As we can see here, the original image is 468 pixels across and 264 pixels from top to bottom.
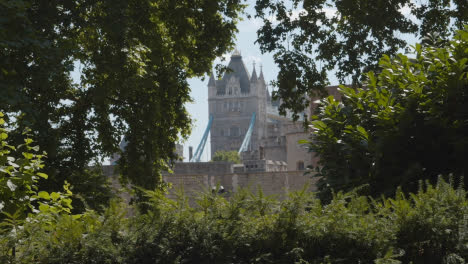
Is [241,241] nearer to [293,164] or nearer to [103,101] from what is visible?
[103,101]

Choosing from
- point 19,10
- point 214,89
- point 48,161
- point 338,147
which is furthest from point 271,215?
point 214,89

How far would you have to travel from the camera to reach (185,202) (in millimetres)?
4363

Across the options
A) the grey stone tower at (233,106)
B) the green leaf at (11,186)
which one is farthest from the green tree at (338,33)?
the grey stone tower at (233,106)

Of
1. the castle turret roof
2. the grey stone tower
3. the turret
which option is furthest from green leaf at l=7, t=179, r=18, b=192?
the turret

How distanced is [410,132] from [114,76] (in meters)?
7.43

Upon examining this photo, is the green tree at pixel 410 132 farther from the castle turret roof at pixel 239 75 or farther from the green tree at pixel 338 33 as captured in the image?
the castle turret roof at pixel 239 75

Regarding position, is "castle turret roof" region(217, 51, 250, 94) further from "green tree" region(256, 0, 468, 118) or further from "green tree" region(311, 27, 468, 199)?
"green tree" region(311, 27, 468, 199)

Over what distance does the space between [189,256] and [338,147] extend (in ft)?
10.2

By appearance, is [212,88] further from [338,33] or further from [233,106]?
[338,33]

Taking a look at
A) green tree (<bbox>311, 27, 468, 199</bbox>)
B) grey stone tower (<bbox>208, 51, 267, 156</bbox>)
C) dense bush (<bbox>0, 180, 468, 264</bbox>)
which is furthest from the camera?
grey stone tower (<bbox>208, 51, 267, 156</bbox>)

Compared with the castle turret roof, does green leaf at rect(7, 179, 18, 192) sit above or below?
below

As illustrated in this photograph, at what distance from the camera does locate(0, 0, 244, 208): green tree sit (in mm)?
11227

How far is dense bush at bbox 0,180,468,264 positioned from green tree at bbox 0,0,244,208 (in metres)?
6.07

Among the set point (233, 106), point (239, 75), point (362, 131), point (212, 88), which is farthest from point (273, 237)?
point (239, 75)
